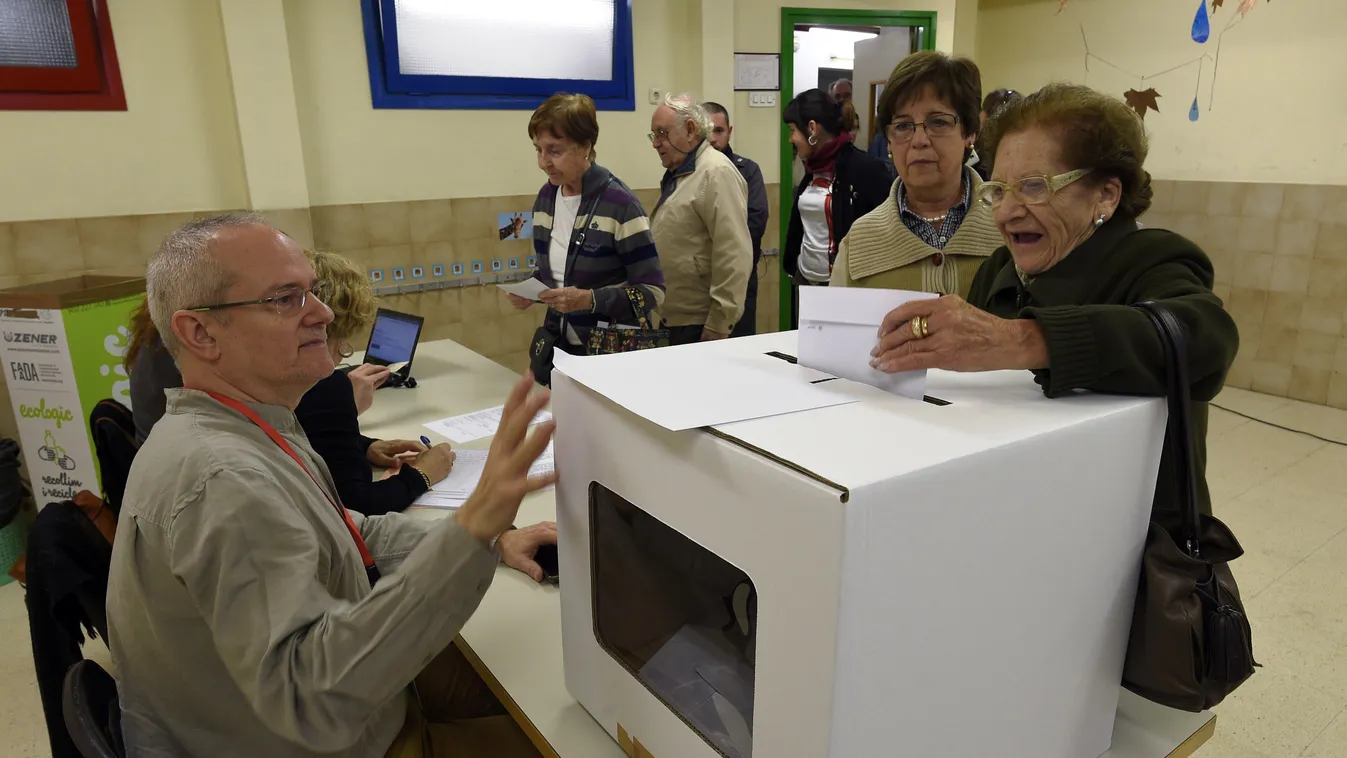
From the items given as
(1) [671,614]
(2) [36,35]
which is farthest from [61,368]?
(1) [671,614]

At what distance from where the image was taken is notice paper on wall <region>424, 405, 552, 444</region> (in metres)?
1.98

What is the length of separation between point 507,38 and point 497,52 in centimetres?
8

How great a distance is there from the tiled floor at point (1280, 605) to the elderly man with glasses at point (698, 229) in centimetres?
184

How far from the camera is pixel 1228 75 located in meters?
4.06

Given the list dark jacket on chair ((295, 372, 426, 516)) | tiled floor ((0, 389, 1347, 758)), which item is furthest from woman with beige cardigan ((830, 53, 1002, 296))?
tiled floor ((0, 389, 1347, 758))

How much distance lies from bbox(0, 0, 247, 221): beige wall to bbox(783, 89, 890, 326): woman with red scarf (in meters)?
2.41

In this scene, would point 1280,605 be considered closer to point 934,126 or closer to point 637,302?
point 934,126

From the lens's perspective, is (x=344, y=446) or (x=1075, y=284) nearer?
(x=1075, y=284)

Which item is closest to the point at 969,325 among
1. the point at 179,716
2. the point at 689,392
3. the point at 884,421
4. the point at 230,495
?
the point at 884,421

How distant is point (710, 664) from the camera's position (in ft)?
2.62

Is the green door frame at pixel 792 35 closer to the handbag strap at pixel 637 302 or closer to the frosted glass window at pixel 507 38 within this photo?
the frosted glass window at pixel 507 38

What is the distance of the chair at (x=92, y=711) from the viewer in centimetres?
81

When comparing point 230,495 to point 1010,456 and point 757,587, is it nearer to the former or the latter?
point 757,587

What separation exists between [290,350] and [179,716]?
0.46 metres
